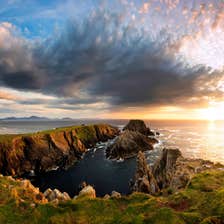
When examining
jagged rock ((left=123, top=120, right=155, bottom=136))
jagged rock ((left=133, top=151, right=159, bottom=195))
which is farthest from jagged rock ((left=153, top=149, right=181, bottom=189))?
jagged rock ((left=123, top=120, right=155, bottom=136))

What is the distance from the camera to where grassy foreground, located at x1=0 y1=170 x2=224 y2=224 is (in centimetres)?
1484

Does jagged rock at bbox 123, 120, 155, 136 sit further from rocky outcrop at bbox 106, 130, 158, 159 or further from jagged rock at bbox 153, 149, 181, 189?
jagged rock at bbox 153, 149, 181, 189

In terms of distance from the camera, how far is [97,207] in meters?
18.3

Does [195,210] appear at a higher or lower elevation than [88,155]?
higher

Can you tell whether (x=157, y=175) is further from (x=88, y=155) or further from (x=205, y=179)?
(x=88, y=155)

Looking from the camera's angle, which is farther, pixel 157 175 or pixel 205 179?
pixel 157 175

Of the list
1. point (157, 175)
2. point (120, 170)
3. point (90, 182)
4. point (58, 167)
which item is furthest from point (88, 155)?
point (157, 175)

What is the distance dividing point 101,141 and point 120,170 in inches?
2681

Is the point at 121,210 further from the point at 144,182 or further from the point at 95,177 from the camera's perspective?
the point at 95,177

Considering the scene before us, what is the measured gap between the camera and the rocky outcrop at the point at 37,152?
2812 inches

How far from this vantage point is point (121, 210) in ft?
58.6

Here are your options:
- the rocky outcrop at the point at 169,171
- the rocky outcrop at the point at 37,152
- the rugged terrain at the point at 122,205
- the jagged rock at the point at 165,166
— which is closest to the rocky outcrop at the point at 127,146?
the rocky outcrop at the point at 37,152

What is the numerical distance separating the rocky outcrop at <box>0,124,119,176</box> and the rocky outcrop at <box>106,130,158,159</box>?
1752 cm

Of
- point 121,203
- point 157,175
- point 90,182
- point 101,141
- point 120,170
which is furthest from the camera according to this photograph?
point 101,141
